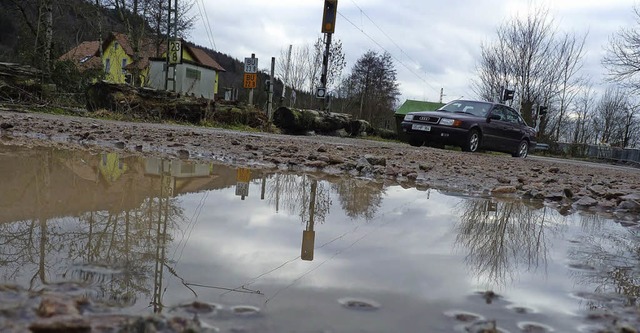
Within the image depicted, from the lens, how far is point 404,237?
1.77m

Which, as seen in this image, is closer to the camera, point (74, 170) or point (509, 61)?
point (74, 170)

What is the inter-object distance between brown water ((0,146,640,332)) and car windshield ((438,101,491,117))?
27.7ft

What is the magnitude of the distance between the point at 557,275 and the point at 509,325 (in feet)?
1.80

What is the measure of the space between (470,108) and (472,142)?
0.95 m

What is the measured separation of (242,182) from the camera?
9.42ft

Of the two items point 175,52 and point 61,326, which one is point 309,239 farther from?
point 175,52

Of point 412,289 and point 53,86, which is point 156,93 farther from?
point 412,289

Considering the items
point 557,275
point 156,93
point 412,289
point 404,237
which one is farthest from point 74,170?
point 156,93

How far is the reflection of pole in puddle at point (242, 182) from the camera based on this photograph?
2464 millimetres

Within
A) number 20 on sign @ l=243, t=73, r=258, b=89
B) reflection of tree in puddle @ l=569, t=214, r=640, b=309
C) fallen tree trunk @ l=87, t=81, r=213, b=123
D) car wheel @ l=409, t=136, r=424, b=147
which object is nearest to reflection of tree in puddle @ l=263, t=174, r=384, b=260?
reflection of tree in puddle @ l=569, t=214, r=640, b=309

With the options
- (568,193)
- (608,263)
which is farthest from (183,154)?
(608,263)

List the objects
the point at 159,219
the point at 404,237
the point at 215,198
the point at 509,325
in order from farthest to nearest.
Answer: the point at 215,198
the point at 404,237
the point at 159,219
the point at 509,325

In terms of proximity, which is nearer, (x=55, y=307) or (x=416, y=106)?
(x=55, y=307)

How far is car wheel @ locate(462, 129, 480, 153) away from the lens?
1001cm
